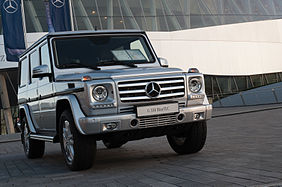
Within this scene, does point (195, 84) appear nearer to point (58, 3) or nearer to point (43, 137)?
point (43, 137)

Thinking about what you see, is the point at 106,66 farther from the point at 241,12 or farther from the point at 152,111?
the point at 241,12

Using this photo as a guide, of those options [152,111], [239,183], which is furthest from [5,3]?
[239,183]

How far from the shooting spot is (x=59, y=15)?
19.5 m

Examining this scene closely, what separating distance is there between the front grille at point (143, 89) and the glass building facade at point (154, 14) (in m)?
A: 25.1

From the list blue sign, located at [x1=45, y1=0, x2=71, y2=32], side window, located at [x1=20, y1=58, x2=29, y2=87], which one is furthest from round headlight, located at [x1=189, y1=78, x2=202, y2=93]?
blue sign, located at [x1=45, y1=0, x2=71, y2=32]

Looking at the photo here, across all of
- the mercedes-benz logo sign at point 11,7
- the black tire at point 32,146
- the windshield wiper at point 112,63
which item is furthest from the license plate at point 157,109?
the mercedes-benz logo sign at point 11,7

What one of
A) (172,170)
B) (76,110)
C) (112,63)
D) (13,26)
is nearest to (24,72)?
(112,63)

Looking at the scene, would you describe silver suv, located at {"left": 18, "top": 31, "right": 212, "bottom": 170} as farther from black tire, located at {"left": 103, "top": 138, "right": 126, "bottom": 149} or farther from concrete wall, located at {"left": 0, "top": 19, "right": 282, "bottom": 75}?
concrete wall, located at {"left": 0, "top": 19, "right": 282, "bottom": 75}

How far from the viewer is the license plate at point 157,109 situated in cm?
665

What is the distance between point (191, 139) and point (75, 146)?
6.70 feet

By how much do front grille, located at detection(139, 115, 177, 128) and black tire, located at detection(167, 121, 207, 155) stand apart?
762 millimetres

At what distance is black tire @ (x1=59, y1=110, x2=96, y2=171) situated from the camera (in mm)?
6703

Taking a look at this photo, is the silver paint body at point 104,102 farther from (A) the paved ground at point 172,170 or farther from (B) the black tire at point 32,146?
(B) the black tire at point 32,146

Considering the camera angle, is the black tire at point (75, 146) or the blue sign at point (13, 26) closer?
the black tire at point (75, 146)
